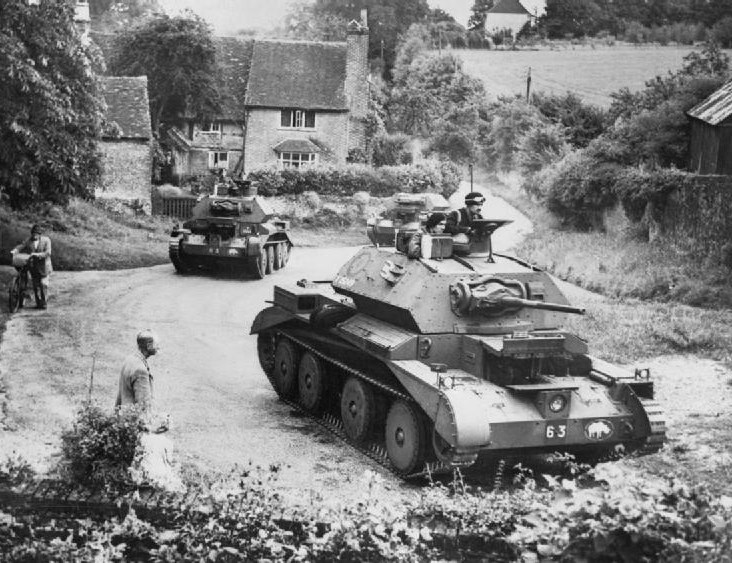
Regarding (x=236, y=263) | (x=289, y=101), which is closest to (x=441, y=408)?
(x=236, y=263)

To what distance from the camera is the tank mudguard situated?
14281 mm

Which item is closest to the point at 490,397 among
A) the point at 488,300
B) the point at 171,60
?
the point at 488,300

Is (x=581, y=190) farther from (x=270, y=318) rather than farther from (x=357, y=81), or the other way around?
(x=357, y=81)

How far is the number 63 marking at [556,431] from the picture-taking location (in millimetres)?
10539

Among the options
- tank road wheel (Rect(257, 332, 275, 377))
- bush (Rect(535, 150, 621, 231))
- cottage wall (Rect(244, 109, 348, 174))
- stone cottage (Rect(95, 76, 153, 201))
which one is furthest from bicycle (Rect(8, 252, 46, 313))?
cottage wall (Rect(244, 109, 348, 174))

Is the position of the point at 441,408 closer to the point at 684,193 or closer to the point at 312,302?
the point at 312,302

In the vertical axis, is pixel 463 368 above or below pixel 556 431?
above

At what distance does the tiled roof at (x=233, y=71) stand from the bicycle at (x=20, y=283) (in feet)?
92.7

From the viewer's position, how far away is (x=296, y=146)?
150ft

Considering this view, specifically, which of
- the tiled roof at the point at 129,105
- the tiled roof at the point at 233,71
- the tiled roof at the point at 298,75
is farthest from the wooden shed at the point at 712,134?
the tiled roof at the point at 233,71

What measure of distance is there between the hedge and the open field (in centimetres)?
632

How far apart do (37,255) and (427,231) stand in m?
8.97

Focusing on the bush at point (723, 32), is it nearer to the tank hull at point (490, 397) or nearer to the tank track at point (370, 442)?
the tank track at point (370, 442)

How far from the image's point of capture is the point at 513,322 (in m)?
11.9
